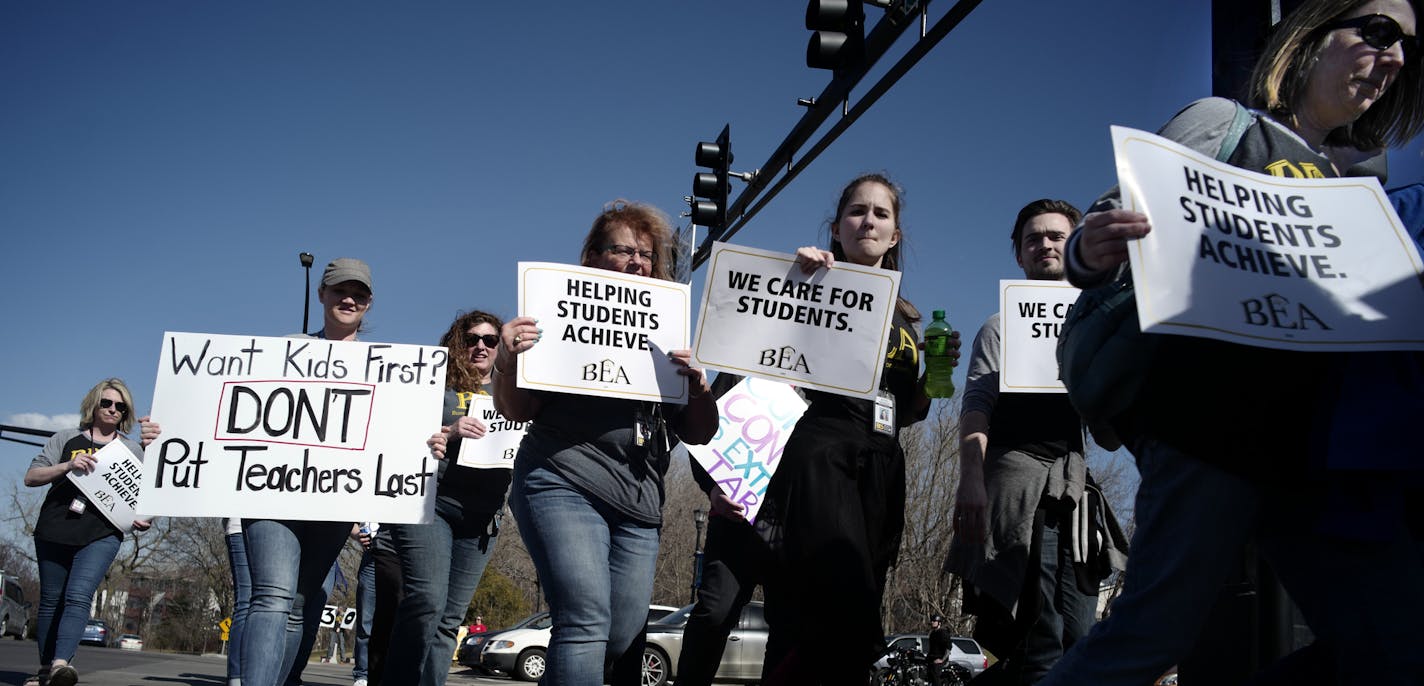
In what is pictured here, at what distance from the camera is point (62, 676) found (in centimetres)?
685

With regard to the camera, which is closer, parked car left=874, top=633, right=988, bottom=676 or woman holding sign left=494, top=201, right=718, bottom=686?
woman holding sign left=494, top=201, right=718, bottom=686

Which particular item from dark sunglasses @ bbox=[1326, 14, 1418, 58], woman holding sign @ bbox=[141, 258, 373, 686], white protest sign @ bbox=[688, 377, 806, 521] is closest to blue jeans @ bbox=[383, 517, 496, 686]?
woman holding sign @ bbox=[141, 258, 373, 686]

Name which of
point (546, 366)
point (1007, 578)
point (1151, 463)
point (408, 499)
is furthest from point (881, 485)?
point (408, 499)

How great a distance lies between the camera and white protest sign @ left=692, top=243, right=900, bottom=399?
436 centimetres

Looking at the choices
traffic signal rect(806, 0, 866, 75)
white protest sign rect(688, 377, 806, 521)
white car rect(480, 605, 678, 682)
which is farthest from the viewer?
white car rect(480, 605, 678, 682)

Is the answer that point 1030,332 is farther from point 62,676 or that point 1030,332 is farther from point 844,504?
point 62,676

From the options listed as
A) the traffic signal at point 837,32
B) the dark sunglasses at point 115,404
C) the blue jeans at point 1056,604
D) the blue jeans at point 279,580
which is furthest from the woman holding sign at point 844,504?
the dark sunglasses at point 115,404

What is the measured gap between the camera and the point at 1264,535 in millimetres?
2432

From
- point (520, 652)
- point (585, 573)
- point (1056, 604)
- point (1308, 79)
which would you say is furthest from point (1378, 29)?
point (520, 652)

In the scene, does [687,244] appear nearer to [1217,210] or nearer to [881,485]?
[881,485]

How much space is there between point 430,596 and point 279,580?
0.78 meters

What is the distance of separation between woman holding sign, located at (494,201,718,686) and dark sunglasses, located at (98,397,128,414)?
458 centimetres

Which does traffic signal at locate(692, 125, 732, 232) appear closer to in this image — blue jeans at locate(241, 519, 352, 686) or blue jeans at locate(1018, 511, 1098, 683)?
blue jeans at locate(241, 519, 352, 686)

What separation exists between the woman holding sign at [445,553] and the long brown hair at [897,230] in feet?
7.28
